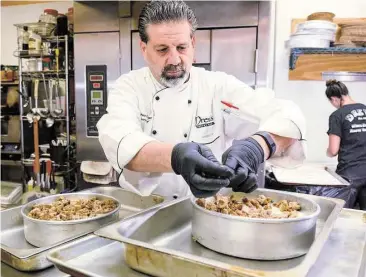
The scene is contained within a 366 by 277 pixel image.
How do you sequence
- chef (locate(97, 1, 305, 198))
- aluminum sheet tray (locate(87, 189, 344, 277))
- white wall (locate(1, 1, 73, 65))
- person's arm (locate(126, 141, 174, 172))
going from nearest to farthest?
1. aluminum sheet tray (locate(87, 189, 344, 277))
2. chef (locate(97, 1, 305, 198))
3. person's arm (locate(126, 141, 174, 172))
4. white wall (locate(1, 1, 73, 65))

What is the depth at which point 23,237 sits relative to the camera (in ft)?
3.71

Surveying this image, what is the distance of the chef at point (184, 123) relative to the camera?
93cm

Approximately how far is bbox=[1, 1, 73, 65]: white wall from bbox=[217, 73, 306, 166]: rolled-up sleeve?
422cm

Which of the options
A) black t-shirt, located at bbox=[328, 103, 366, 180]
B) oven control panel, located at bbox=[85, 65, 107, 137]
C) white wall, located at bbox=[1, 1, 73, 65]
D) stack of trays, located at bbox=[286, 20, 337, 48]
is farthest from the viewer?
white wall, located at bbox=[1, 1, 73, 65]

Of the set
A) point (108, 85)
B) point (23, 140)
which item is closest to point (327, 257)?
point (108, 85)

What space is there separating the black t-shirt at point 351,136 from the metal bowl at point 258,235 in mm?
2402

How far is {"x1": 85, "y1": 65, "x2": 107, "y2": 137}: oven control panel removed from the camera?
3.40 metres

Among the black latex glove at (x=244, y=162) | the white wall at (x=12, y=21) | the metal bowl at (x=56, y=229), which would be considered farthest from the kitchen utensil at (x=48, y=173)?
the black latex glove at (x=244, y=162)

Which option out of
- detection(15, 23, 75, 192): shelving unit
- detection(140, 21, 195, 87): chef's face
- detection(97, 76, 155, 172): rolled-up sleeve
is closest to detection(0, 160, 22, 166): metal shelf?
detection(15, 23, 75, 192): shelving unit

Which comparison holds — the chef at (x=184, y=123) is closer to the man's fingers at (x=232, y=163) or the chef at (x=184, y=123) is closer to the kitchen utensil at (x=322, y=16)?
the man's fingers at (x=232, y=163)

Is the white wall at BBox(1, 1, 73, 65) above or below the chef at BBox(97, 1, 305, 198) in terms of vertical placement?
above

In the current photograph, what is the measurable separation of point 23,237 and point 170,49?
0.84 metres

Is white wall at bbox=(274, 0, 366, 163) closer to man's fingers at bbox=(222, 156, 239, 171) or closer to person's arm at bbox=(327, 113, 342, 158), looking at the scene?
person's arm at bbox=(327, 113, 342, 158)

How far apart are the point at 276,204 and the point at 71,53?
3.47 metres
